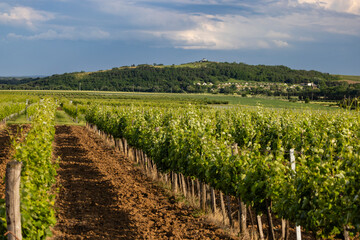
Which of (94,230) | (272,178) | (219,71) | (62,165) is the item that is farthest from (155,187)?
(219,71)

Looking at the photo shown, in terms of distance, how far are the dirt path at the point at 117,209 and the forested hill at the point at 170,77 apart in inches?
5444

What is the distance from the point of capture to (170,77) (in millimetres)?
170500

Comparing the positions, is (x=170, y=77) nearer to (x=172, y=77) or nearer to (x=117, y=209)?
(x=172, y=77)

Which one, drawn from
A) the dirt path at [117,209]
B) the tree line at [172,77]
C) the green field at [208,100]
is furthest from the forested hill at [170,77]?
the dirt path at [117,209]

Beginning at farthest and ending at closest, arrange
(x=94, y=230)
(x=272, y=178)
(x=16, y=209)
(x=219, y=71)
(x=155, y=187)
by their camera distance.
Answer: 1. (x=219, y=71)
2. (x=155, y=187)
3. (x=94, y=230)
4. (x=272, y=178)
5. (x=16, y=209)

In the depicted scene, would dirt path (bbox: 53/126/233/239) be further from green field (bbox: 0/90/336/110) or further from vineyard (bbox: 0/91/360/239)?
green field (bbox: 0/90/336/110)

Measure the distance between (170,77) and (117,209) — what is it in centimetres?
16304

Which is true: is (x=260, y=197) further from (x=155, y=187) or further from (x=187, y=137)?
(x=155, y=187)

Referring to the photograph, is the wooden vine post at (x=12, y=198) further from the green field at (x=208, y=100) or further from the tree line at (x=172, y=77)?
the tree line at (x=172, y=77)

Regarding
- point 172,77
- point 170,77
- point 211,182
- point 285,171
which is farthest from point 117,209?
point 170,77

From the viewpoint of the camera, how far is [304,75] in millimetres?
156250

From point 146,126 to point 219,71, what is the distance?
6489 inches

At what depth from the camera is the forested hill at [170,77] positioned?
15948 cm

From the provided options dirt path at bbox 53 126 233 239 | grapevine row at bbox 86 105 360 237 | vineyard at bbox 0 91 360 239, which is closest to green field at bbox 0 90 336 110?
vineyard at bbox 0 91 360 239
